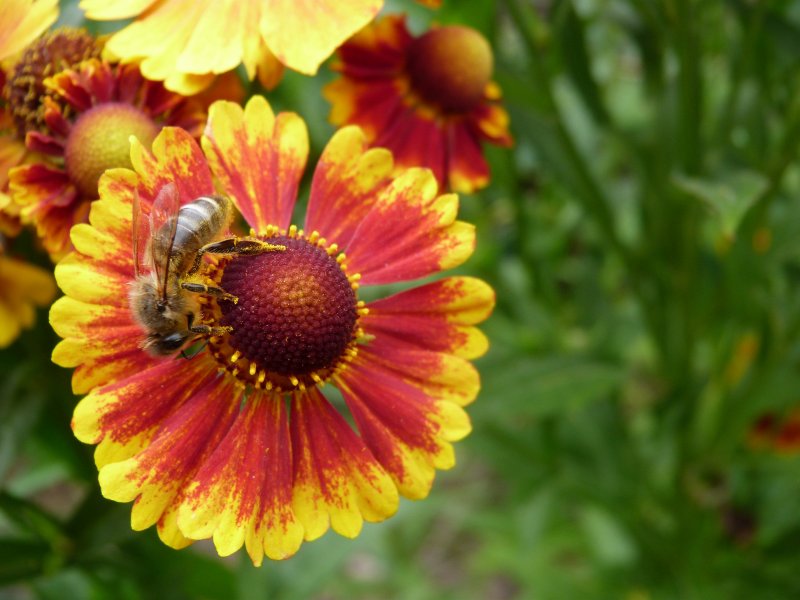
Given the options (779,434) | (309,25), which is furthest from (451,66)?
(779,434)

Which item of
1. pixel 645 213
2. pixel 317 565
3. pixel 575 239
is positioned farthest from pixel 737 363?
pixel 317 565

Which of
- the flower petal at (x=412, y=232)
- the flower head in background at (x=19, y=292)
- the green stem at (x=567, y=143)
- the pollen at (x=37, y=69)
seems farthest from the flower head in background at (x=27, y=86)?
the green stem at (x=567, y=143)

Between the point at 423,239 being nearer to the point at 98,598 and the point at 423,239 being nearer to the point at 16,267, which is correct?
the point at 16,267

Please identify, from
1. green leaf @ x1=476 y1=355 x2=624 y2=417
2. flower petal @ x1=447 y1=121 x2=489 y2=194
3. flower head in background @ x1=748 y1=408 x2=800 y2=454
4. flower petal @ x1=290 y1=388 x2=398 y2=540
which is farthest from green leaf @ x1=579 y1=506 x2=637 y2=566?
flower petal @ x1=290 y1=388 x2=398 y2=540

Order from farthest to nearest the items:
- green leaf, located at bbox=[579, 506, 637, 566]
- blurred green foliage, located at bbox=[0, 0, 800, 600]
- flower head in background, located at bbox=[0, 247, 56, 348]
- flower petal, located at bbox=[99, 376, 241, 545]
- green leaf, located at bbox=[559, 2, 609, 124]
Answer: green leaf, located at bbox=[579, 506, 637, 566] < green leaf, located at bbox=[559, 2, 609, 124] < blurred green foliage, located at bbox=[0, 0, 800, 600] < flower head in background, located at bbox=[0, 247, 56, 348] < flower petal, located at bbox=[99, 376, 241, 545]

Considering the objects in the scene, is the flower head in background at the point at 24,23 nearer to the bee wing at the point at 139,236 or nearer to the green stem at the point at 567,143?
the bee wing at the point at 139,236

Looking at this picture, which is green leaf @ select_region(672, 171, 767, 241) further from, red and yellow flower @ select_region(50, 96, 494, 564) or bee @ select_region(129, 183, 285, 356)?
bee @ select_region(129, 183, 285, 356)
